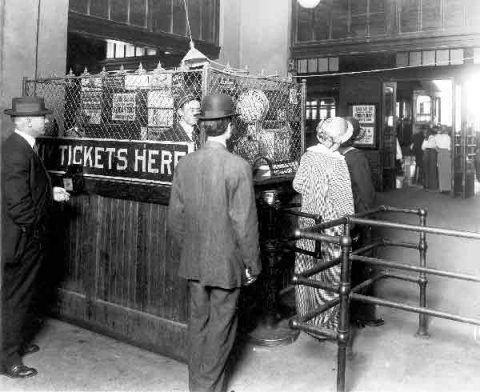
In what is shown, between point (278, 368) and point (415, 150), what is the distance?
12724 millimetres

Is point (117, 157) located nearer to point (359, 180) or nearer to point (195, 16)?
point (359, 180)

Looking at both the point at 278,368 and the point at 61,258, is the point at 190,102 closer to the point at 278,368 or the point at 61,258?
the point at 61,258

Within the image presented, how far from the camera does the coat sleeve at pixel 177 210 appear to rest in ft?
10.8

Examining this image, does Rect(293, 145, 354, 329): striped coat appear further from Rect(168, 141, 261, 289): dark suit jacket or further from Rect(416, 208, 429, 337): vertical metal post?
Rect(168, 141, 261, 289): dark suit jacket

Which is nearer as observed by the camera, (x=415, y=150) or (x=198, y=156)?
(x=198, y=156)

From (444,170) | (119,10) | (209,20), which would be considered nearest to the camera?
(119,10)

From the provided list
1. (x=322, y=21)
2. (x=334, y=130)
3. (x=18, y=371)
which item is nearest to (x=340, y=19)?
(x=322, y=21)

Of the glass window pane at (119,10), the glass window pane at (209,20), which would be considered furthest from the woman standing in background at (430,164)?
the glass window pane at (119,10)

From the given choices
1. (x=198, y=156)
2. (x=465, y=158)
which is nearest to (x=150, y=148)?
(x=198, y=156)

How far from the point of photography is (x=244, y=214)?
3.11m

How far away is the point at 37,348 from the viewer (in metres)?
4.04

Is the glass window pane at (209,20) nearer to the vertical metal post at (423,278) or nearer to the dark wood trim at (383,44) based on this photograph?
the dark wood trim at (383,44)

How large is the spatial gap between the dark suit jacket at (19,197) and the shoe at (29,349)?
0.77 m

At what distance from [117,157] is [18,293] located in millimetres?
1270
